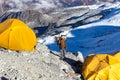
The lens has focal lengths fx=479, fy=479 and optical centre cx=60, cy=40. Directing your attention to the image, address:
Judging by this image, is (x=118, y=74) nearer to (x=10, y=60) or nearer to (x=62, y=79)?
(x=62, y=79)

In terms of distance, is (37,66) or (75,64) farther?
(75,64)

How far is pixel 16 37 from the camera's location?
1366 inches

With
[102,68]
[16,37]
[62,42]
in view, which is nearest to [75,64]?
[62,42]

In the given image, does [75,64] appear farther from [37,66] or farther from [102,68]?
[37,66]

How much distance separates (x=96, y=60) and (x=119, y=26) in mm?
149741

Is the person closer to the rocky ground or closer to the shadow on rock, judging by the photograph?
the rocky ground

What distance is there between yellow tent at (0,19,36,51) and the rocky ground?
58cm

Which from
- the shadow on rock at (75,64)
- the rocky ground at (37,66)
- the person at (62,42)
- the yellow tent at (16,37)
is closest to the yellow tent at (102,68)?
the rocky ground at (37,66)

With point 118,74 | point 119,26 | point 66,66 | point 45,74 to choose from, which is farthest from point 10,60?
point 119,26

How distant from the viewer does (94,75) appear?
30094mm

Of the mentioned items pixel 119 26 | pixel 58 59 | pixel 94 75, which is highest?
pixel 94 75

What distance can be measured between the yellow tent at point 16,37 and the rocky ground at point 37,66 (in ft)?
1.91

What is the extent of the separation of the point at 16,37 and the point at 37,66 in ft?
15.5

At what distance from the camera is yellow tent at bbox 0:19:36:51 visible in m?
34.3
